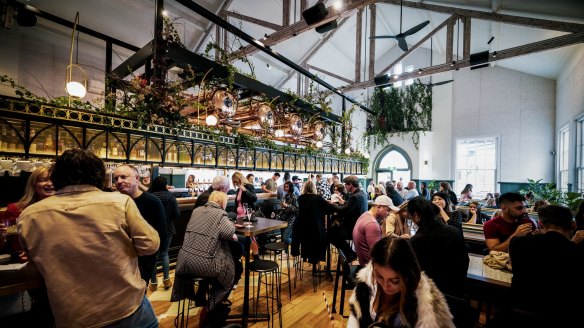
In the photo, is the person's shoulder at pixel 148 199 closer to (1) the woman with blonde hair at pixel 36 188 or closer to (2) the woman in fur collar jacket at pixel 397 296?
(1) the woman with blonde hair at pixel 36 188

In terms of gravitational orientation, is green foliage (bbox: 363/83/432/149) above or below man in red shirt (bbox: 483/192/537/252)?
above

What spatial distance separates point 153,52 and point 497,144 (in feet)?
41.4

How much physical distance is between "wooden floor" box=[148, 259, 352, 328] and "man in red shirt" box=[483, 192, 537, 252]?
1893 millimetres

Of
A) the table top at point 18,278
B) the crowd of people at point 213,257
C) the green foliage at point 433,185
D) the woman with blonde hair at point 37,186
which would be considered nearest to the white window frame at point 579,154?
the green foliage at point 433,185

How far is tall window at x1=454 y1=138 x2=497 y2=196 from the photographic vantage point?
1123cm

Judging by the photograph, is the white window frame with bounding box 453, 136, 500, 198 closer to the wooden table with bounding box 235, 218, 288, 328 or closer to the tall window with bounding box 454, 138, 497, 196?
the tall window with bounding box 454, 138, 497, 196

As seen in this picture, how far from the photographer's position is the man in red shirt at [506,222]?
2758 millimetres

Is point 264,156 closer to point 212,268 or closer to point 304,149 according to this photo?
point 304,149

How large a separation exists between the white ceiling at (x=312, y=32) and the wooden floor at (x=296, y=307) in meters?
4.50

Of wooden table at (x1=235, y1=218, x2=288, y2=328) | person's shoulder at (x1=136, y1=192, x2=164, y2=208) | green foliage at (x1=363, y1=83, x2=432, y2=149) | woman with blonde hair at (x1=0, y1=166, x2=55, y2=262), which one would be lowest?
wooden table at (x1=235, y1=218, x2=288, y2=328)

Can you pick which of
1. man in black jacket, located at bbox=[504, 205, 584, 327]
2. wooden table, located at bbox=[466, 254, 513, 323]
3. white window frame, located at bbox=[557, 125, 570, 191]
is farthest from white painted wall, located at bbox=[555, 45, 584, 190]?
man in black jacket, located at bbox=[504, 205, 584, 327]

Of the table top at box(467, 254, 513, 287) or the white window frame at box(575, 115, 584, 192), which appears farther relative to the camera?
the white window frame at box(575, 115, 584, 192)

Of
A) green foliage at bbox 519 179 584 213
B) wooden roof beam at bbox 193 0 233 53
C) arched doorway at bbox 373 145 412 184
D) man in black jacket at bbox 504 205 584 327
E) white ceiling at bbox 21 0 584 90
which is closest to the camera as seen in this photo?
man in black jacket at bbox 504 205 584 327

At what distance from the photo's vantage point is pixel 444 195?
3.89 meters
